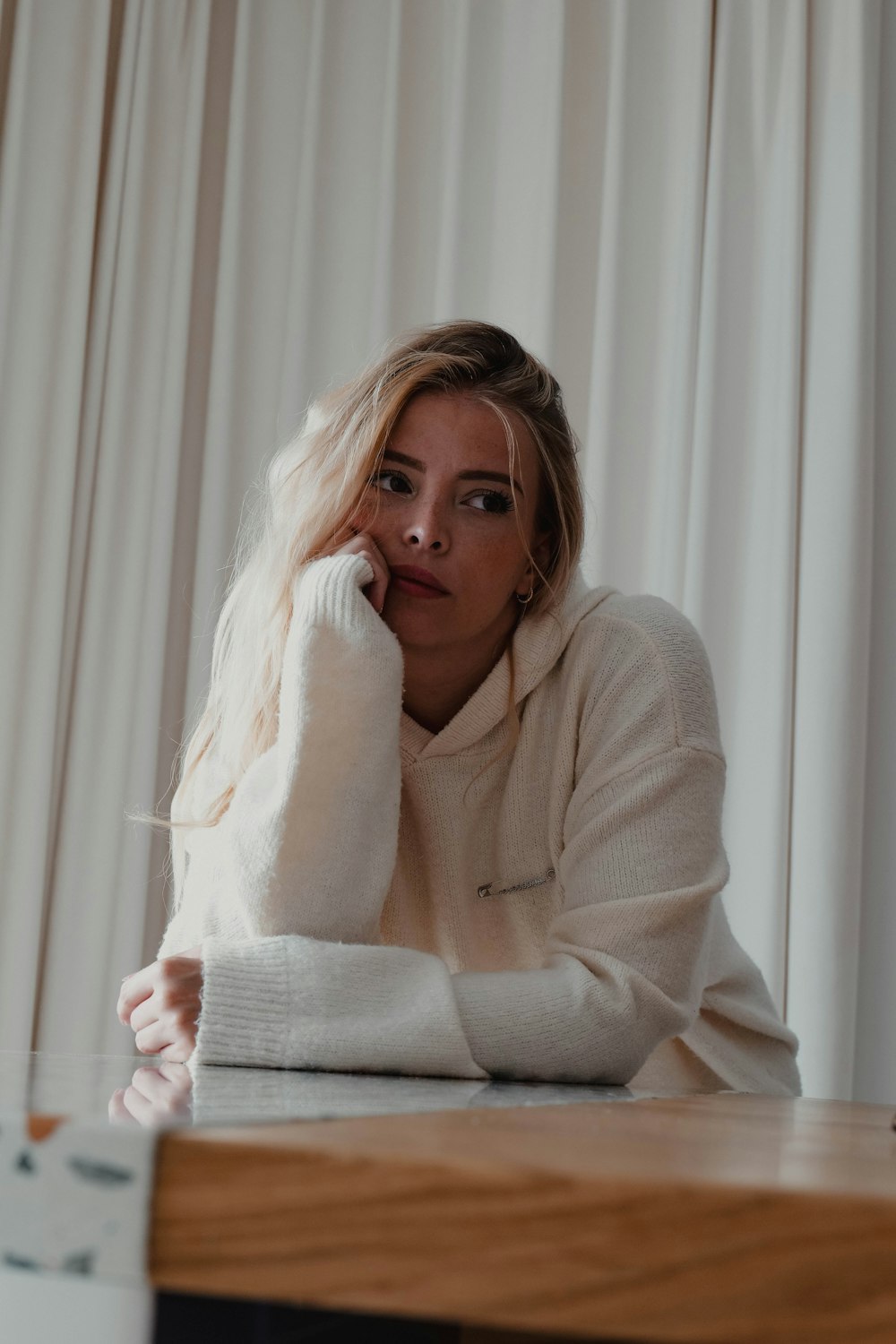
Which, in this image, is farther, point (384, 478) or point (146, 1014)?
point (384, 478)

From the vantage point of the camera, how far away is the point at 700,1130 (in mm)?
429

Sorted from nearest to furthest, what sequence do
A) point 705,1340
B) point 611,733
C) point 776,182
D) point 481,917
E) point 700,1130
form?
1. point 705,1340
2. point 700,1130
3. point 611,733
4. point 481,917
5. point 776,182

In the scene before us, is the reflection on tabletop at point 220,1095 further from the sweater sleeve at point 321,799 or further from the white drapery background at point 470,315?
the white drapery background at point 470,315

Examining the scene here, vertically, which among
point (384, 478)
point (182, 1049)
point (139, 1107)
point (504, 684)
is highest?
point (384, 478)

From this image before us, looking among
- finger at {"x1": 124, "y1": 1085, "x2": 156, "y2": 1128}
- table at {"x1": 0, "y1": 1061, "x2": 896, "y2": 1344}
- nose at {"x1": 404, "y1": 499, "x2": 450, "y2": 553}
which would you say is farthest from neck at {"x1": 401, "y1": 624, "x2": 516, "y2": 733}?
table at {"x1": 0, "y1": 1061, "x2": 896, "y2": 1344}

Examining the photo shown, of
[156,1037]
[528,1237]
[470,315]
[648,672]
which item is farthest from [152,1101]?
[470,315]

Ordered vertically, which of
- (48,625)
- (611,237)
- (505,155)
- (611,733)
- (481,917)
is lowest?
(481,917)

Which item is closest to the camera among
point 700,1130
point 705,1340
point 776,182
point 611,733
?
point 705,1340

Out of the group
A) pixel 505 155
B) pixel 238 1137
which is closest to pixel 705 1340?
pixel 238 1137

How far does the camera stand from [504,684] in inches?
53.9

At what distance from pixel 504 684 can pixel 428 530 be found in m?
0.17

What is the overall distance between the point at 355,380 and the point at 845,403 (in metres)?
0.99

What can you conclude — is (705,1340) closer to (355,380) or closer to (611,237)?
(355,380)

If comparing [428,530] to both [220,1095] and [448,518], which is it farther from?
[220,1095]
